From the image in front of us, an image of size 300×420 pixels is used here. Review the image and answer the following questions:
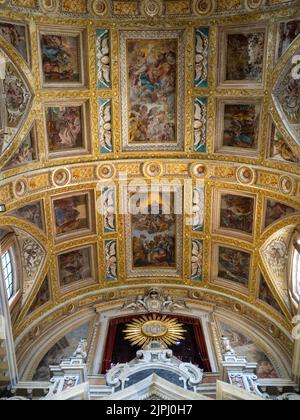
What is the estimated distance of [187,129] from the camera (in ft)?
51.7

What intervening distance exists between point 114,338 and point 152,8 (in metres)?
Result: 10.7

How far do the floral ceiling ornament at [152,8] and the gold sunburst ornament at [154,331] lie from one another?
10083 millimetres

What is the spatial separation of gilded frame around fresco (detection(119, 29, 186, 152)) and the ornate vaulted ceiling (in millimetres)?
44

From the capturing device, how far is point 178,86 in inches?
600

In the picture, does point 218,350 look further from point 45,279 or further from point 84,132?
point 84,132

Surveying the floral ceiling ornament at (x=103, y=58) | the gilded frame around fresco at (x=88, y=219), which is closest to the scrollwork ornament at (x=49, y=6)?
the floral ceiling ornament at (x=103, y=58)

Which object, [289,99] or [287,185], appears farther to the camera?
[287,185]

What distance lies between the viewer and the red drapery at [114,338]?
48.8 feet

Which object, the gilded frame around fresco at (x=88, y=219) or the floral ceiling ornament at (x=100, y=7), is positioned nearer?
the floral ceiling ornament at (x=100, y=7)

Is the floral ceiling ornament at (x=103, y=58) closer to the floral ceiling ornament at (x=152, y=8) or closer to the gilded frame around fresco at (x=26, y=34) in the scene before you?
the floral ceiling ornament at (x=152, y=8)

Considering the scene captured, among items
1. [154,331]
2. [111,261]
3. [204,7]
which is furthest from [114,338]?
[204,7]

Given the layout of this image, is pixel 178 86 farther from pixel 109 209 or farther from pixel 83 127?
pixel 109 209

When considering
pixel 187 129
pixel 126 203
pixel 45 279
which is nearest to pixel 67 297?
pixel 45 279

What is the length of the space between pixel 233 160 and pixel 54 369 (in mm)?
8625
